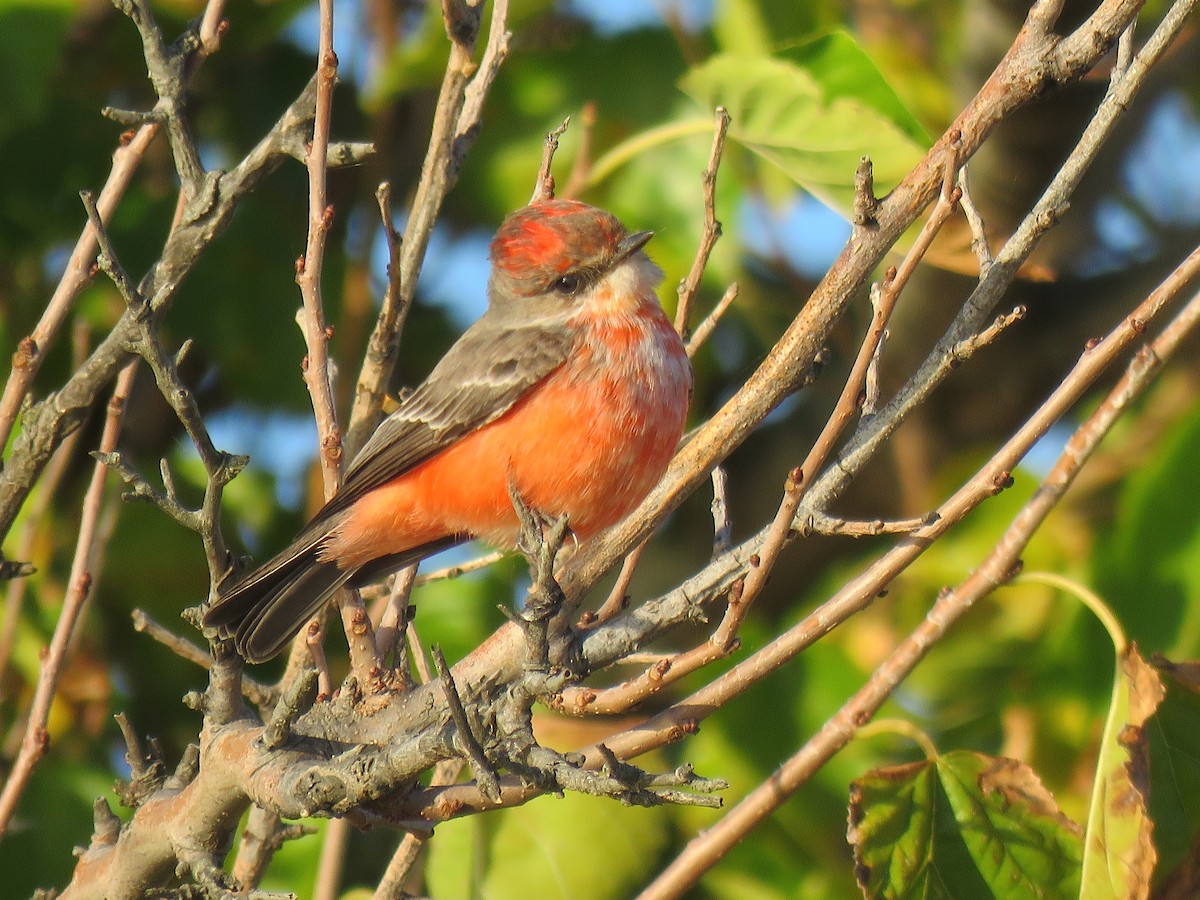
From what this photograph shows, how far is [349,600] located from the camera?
3631 millimetres

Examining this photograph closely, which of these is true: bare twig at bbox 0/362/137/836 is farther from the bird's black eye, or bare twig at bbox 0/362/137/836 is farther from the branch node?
the bird's black eye

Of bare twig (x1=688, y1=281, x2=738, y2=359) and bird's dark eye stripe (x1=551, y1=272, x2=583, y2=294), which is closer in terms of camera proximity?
bare twig (x1=688, y1=281, x2=738, y2=359)

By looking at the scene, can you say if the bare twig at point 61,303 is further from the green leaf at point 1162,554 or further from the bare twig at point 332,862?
the green leaf at point 1162,554

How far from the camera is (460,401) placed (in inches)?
189

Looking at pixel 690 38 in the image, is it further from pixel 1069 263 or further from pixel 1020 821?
pixel 1020 821

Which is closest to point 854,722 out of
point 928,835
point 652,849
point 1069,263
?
point 928,835

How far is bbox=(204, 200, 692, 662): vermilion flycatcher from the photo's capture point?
453 centimetres

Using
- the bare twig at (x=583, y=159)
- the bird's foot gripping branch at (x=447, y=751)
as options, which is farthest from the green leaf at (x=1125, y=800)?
the bare twig at (x=583, y=159)

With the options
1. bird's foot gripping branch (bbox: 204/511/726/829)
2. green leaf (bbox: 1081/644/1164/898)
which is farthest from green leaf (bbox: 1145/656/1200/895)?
bird's foot gripping branch (bbox: 204/511/726/829)

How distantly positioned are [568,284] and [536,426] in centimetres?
70

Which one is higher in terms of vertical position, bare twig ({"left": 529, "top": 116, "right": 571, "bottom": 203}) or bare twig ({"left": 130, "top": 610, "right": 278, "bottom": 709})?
bare twig ({"left": 529, "top": 116, "right": 571, "bottom": 203})

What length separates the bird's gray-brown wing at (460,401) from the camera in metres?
4.73

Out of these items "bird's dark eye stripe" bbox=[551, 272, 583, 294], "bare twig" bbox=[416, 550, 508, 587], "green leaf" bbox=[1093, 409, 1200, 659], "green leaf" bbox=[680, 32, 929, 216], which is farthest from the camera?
"bird's dark eye stripe" bbox=[551, 272, 583, 294]

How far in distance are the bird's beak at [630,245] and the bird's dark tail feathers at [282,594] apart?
1360 millimetres
